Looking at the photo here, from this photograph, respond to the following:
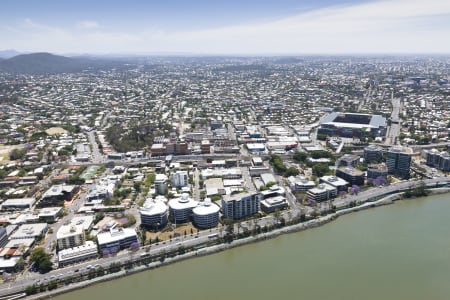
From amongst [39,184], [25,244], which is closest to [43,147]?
[39,184]

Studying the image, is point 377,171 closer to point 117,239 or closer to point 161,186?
point 161,186

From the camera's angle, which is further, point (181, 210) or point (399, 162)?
point (399, 162)

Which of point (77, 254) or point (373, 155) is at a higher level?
point (373, 155)

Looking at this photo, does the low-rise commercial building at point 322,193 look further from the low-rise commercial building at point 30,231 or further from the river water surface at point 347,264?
the low-rise commercial building at point 30,231

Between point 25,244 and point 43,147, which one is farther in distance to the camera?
point 43,147

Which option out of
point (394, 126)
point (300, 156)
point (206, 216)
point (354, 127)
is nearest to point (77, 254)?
point (206, 216)

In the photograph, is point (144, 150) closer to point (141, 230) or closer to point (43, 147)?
point (43, 147)

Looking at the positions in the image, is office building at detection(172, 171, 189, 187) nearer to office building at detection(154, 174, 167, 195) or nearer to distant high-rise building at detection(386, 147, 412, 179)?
office building at detection(154, 174, 167, 195)
